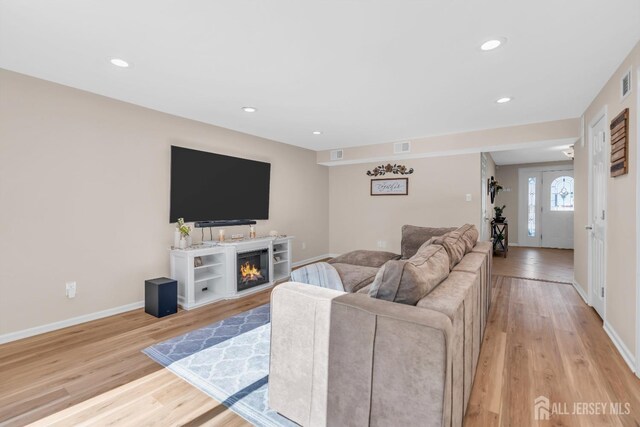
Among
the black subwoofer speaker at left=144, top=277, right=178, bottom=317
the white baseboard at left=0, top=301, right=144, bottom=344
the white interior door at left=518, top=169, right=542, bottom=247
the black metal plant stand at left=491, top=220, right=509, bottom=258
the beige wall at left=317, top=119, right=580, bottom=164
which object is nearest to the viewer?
the white baseboard at left=0, top=301, right=144, bottom=344

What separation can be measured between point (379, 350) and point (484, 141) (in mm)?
4301

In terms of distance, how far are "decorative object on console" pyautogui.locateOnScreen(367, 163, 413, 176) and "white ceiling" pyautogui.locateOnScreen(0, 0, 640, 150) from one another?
2132 mm

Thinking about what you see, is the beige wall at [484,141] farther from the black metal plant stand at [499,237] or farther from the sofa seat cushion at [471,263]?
the black metal plant stand at [499,237]

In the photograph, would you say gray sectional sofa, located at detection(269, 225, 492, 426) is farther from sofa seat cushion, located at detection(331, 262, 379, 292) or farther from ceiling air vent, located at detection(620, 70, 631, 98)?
ceiling air vent, located at detection(620, 70, 631, 98)

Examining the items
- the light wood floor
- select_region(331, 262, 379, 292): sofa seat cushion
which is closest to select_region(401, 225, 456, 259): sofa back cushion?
the light wood floor

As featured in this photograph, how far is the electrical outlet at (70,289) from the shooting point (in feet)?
9.69

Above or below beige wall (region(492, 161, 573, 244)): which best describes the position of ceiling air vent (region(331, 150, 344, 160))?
above

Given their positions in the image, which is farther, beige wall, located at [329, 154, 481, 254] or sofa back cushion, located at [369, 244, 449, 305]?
beige wall, located at [329, 154, 481, 254]

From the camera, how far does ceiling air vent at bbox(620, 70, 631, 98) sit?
229cm

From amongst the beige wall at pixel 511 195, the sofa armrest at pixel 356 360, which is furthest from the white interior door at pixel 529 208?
the sofa armrest at pixel 356 360

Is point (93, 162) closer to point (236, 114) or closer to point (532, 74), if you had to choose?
point (236, 114)

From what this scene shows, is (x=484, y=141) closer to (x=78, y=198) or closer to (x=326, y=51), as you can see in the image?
(x=326, y=51)

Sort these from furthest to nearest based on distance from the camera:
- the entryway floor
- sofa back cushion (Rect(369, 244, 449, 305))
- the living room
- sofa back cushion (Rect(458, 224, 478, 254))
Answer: the entryway floor → sofa back cushion (Rect(458, 224, 478, 254)) → the living room → sofa back cushion (Rect(369, 244, 449, 305))

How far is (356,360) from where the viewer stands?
1348 mm
